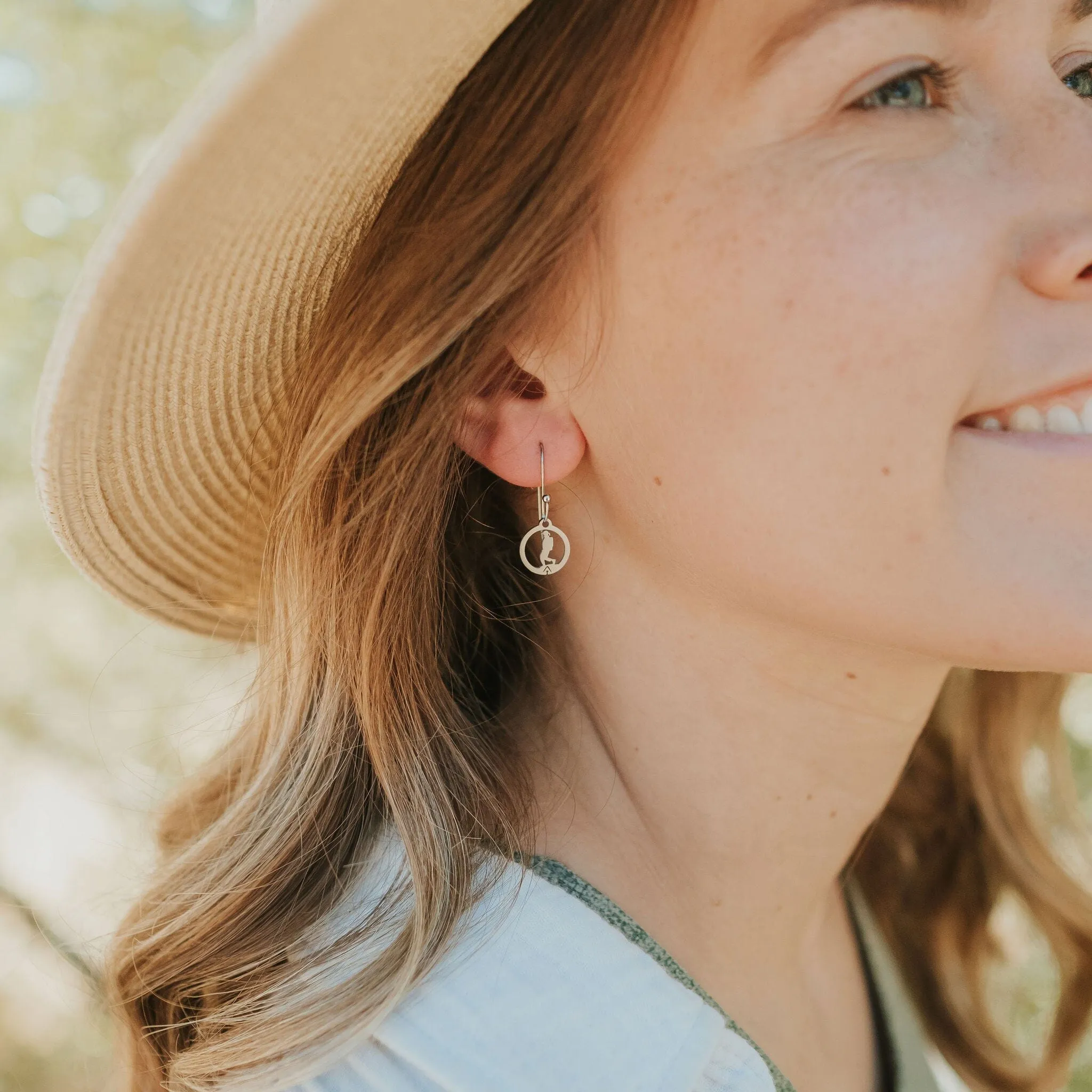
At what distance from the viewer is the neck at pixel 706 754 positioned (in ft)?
4.67

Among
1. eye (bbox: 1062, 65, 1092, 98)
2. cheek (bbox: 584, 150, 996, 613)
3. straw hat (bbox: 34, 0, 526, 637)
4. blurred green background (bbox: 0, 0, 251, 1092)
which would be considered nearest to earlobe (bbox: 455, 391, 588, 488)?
cheek (bbox: 584, 150, 996, 613)

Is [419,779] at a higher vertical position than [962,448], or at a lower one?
lower

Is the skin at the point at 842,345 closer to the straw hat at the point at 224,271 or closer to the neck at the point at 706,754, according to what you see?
the neck at the point at 706,754

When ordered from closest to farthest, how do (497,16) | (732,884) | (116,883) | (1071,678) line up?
(497,16) → (732,884) → (116,883) → (1071,678)

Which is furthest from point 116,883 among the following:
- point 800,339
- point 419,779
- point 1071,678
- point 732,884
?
point 1071,678

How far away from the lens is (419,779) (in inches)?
53.2

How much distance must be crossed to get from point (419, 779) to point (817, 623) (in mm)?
504

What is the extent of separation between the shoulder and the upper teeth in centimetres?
71

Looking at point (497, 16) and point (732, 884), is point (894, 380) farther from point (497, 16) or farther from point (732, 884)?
point (732, 884)

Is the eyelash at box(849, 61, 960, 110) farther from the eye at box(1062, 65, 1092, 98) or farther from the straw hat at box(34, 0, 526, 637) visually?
the straw hat at box(34, 0, 526, 637)

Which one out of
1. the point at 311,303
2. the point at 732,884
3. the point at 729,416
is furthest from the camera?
the point at 732,884

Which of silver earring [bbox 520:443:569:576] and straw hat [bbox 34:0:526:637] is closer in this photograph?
straw hat [bbox 34:0:526:637]

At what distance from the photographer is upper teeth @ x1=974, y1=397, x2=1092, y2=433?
1185 mm

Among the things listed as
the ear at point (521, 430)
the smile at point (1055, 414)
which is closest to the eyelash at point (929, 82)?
the smile at point (1055, 414)
